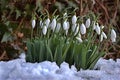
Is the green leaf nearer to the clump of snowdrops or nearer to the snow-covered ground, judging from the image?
the clump of snowdrops

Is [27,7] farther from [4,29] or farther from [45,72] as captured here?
[45,72]

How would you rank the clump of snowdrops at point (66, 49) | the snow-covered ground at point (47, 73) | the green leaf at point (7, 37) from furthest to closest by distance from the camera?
the green leaf at point (7, 37) → the clump of snowdrops at point (66, 49) → the snow-covered ground at point (47, 73)

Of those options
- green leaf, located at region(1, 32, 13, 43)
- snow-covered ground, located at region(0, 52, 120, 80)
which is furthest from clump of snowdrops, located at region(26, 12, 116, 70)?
green leaf, located at region(1, 32, 13, 43)

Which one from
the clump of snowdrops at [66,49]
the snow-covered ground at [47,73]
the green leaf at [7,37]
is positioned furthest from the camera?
the green leaf at [7,37]

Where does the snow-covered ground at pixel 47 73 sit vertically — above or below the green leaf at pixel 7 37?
above

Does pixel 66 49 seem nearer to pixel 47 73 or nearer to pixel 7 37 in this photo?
pixel 47 73

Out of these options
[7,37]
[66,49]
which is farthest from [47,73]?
[7,37]

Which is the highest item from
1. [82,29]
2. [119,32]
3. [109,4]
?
[82,29]

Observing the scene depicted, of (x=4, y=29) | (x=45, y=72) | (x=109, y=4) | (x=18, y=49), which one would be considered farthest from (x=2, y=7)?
(x=45, y=72)

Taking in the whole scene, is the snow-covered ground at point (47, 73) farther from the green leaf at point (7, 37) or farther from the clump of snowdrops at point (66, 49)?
the green leaf at point (7, 37)

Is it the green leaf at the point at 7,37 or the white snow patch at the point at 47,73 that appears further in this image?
the green leaf at the point at 7,37

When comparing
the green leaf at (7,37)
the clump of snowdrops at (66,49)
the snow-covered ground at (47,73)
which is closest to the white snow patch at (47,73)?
the snow-covered ground at (47,73)
